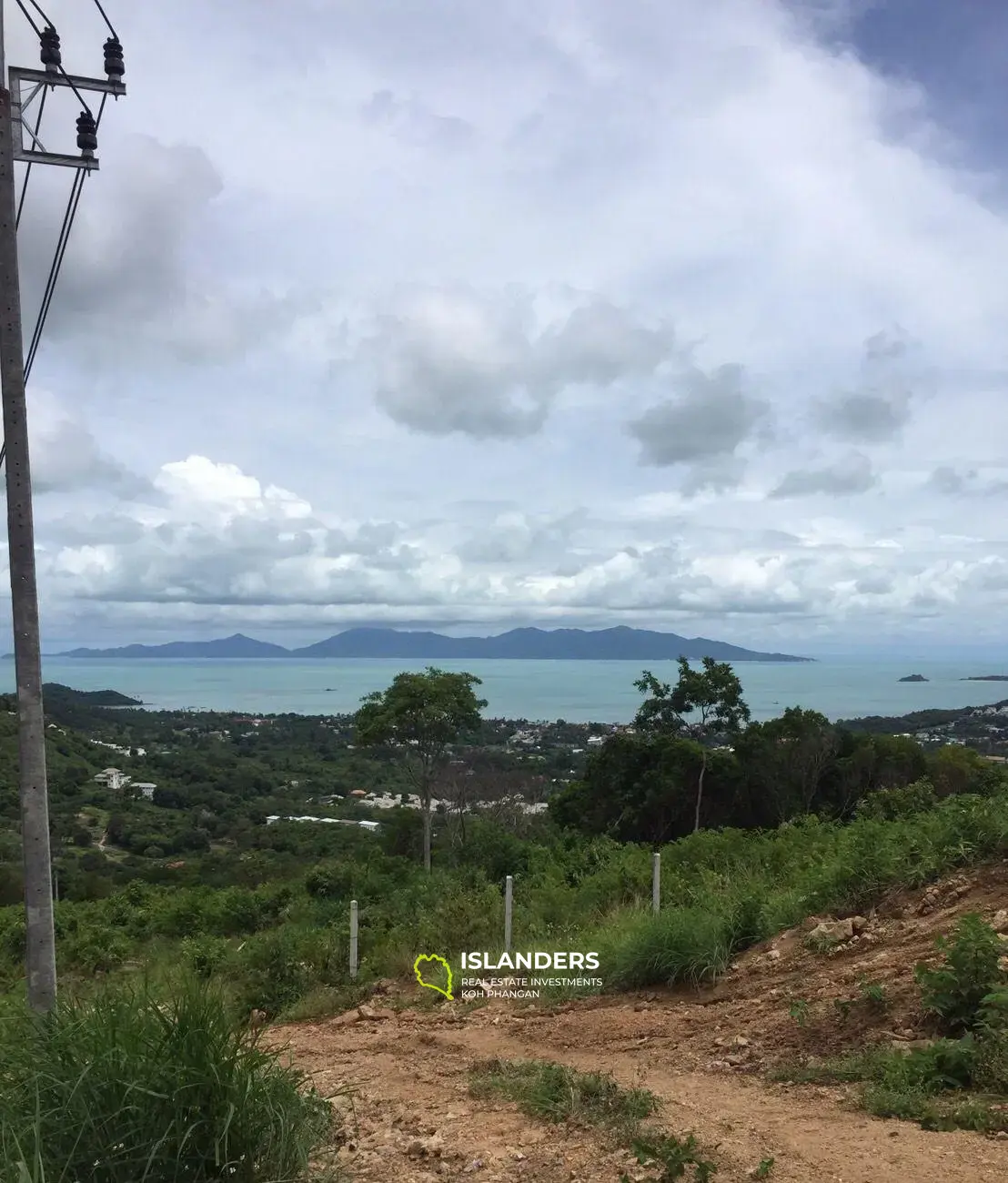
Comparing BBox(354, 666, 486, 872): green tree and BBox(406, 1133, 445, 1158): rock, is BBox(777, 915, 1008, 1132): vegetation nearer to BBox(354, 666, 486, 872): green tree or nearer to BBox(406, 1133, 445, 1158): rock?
BBox(406, 1133, 445, 1158): rock

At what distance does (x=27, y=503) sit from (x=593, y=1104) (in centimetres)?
464

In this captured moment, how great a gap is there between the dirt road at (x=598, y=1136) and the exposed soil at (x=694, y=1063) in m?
0.01

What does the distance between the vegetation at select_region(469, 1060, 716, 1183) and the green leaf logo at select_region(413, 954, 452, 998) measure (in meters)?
2.65

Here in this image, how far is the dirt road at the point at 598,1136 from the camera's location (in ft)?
13.0

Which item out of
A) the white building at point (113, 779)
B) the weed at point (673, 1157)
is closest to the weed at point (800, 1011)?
the weed at point (673, 1157)

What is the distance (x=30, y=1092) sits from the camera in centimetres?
358

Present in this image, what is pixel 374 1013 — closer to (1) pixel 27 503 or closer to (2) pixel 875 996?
(2) pixel 875 996

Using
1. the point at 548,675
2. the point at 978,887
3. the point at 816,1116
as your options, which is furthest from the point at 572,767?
the point at 548,675

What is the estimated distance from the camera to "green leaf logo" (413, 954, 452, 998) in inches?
336

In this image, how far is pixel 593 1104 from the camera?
4855mm

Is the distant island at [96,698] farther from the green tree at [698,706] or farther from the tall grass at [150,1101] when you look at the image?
the tall grass at [150,1101]

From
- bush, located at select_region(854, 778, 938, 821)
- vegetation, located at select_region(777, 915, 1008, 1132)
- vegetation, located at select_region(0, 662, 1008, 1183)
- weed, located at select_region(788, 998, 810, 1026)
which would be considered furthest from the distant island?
vegetation, located at select_region(777, 915, 1008, 1132)

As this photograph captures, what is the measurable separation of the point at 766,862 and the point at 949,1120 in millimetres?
7045

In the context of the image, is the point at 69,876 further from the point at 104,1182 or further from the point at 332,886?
the point at 104,1182
